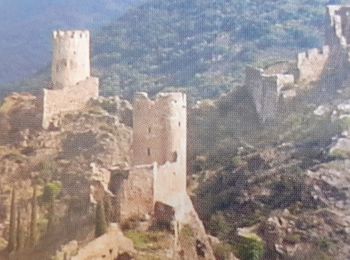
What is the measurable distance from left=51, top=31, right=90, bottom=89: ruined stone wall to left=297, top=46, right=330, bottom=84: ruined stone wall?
2.02m

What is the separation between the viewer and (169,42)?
13.0 metres

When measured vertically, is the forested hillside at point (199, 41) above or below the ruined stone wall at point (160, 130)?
above

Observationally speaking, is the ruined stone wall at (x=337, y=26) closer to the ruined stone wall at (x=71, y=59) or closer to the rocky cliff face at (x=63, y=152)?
the rocky cliff face at (x=63, y=152)

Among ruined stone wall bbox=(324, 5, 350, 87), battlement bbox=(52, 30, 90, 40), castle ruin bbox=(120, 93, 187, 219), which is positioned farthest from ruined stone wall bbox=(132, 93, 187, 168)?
ruined stone wall bbox=(324, 5, 350, 87)

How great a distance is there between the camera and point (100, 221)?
969cm

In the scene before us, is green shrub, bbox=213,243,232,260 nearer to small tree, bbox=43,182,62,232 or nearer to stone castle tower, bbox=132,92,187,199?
stone castle tower, bbox=132,92,187,199

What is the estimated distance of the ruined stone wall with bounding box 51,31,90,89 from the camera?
1268cm

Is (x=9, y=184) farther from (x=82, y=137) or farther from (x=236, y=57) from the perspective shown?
(x=236, y=57)

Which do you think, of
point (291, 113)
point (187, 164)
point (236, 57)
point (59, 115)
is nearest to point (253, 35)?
point (236, 57)

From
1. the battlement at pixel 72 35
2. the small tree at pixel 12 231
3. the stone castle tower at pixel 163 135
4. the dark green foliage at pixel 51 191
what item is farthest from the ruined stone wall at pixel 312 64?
the small tree at pixel 12 231

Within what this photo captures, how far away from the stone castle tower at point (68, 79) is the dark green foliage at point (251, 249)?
269 cm

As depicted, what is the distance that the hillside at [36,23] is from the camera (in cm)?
1115

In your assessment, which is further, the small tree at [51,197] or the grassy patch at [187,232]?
the grassy patch at [187,232]

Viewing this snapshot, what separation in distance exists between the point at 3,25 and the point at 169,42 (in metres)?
2.29
